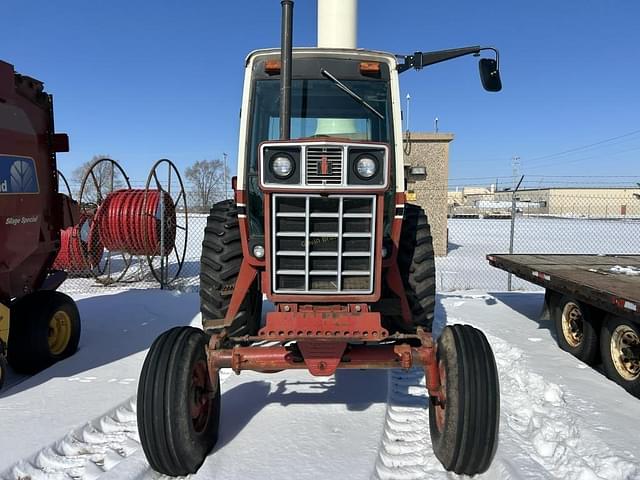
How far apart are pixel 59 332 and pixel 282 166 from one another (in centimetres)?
369

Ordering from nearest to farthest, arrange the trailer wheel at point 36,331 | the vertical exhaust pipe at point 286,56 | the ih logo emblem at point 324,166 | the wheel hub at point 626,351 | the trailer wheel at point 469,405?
the trailer wheel at point 469,405, the ih logo emblem at point 324,166, the vertical exhaust pipe at point 286,56, the wheel hub at point 626,351, the trailer wheel at point 36,331

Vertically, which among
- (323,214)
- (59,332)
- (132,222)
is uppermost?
(323,214)

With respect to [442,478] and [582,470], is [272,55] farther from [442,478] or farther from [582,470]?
[582,470]

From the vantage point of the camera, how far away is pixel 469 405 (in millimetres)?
2650

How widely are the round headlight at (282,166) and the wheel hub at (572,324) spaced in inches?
Answer: 159

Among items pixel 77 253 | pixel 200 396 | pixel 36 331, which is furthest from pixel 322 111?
pixel 77 253

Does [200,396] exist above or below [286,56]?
below

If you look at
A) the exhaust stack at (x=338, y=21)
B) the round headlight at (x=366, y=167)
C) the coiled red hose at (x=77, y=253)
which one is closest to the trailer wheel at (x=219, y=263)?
the round headlight at (x=366, y=167)

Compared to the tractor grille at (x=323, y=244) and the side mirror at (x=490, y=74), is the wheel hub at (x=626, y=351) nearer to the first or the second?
the side mirror at (x=490, y=74)

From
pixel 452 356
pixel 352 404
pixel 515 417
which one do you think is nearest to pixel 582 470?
pixel 515 417

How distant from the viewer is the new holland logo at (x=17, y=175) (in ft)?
13.9

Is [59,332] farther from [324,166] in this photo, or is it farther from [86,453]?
[324,166]

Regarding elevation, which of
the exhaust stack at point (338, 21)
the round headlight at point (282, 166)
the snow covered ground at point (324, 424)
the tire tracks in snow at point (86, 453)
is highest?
the exhaust stack at point (338, 21)

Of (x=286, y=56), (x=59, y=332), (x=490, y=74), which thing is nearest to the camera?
(x=286, y=56)
